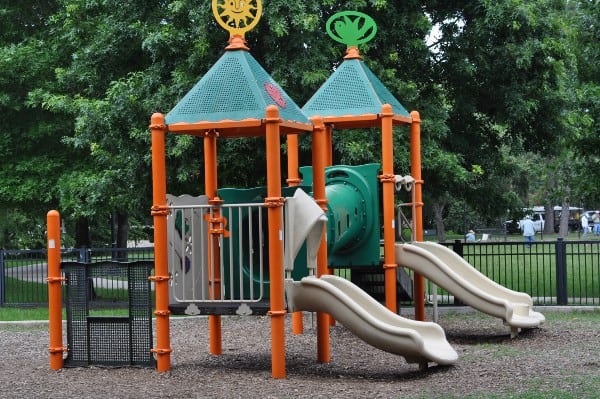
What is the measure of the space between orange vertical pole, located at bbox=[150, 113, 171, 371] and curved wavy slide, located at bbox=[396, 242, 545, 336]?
→ 3977 mm

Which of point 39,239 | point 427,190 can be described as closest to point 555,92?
point 427,190

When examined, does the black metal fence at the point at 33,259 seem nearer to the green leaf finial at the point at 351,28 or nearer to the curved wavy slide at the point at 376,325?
the green leaf finial at the point at 351,28

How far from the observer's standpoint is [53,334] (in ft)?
33.4

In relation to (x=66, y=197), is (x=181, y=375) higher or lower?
lower

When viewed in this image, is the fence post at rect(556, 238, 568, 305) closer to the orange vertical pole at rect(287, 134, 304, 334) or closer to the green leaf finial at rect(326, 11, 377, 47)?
the orange vertical pole at rect(287, 134, 304, 334)

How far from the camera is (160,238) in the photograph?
977 cm

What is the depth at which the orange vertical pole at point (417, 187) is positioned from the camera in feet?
43.4

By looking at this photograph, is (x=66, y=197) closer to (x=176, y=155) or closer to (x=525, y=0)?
(x=176, y=155)

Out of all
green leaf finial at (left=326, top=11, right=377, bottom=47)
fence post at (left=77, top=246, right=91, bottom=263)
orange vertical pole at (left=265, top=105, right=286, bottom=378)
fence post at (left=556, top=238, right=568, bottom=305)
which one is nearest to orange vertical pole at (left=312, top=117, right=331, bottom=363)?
orange vertical pole at (left=265, top=105, right=286, bottom=378)

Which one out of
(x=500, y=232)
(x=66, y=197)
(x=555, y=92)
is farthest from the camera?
(x=500, y=232)

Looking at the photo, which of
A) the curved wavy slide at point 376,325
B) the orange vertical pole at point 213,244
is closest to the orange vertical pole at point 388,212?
the curved wavy slide at point 376,325

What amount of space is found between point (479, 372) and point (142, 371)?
11.2 feet

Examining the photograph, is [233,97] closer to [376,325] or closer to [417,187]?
[376,325]

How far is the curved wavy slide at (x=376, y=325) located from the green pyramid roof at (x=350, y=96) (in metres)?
3.28
